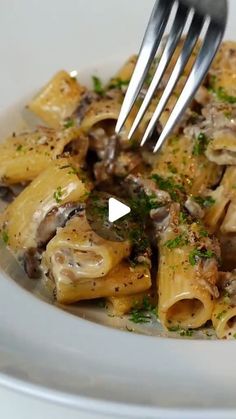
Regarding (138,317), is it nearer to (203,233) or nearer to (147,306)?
(147,306)

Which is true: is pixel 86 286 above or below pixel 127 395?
below

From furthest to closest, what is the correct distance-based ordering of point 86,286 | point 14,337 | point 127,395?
point 86,286 < point 14,337 < point 127,395

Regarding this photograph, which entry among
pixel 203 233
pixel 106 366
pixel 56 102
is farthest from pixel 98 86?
pixel 106 366

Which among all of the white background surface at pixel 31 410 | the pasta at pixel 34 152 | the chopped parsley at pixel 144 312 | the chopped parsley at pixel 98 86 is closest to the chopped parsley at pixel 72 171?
the pasta at pixel 34 152

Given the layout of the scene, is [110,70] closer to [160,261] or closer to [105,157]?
[105,157]

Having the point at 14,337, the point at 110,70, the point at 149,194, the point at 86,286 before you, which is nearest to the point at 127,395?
the point at 14,337
